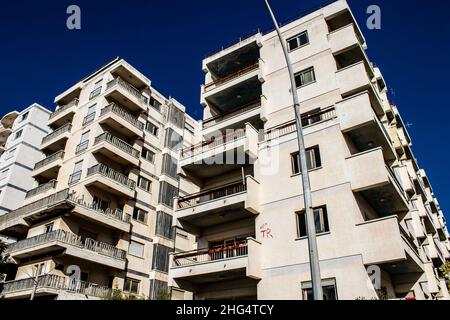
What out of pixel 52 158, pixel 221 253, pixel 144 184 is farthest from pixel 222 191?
pixel 52 158

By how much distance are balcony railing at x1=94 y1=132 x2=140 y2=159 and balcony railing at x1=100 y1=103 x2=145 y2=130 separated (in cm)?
250

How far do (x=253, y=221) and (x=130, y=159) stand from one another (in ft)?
59.4

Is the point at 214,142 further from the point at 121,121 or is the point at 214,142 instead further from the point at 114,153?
the point at 121,121

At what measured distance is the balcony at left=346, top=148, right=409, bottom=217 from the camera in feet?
56.3

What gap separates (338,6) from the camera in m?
25.1

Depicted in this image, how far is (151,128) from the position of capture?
137ft

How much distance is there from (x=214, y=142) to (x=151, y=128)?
1890cm

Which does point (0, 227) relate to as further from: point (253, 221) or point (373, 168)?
point (373, 168)

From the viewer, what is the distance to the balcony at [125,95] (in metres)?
37.5

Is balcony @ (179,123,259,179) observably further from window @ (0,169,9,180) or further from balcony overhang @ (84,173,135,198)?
window @ (0,169,9,180)

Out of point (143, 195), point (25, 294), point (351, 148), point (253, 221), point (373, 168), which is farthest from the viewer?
point (143, 195)

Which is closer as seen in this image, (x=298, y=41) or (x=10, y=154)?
(x=298, y=41)

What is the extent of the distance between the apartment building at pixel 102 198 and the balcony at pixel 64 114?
0.37ft
